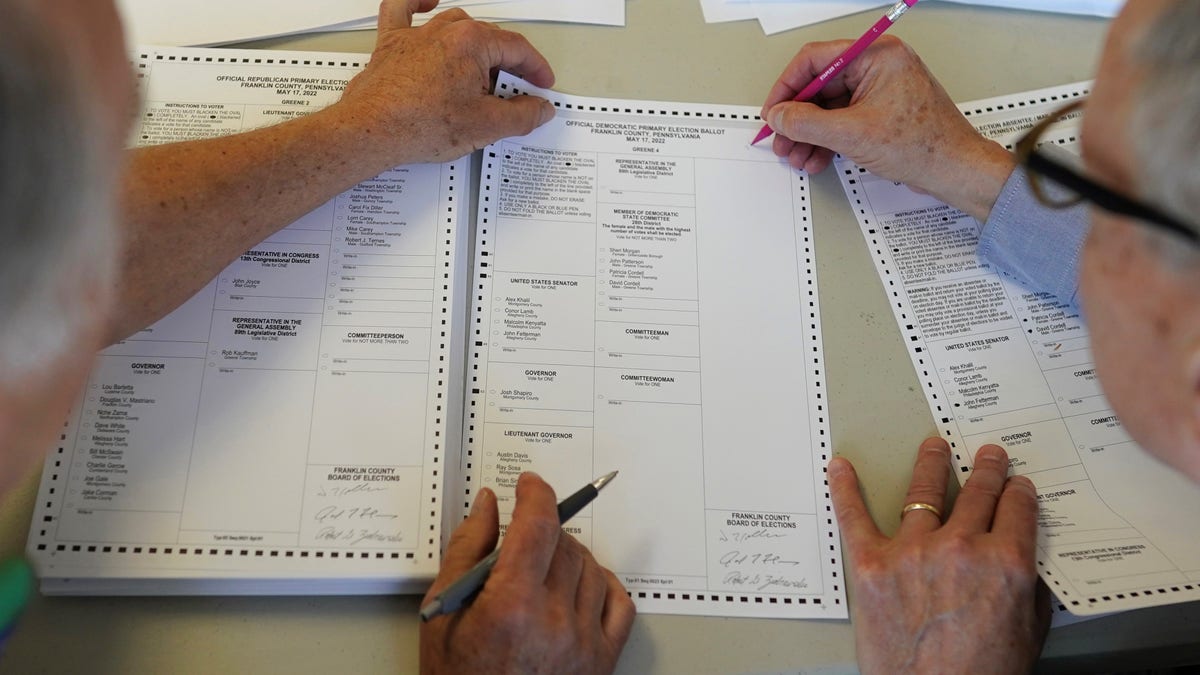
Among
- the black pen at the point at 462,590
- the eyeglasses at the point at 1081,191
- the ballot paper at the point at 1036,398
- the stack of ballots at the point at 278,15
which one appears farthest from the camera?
the stack of ballots at the point at 278,15

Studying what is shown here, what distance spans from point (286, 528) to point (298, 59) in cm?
57

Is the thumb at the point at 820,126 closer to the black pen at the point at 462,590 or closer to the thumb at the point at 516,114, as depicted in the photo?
the thumb at the point at 516,114

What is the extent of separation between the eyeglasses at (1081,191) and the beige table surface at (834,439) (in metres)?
0.33

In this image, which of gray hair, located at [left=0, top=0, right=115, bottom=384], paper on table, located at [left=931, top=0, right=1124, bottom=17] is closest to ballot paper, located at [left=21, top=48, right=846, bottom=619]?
gray hair, located at [left=0, top=0, right=115, bottom=384]

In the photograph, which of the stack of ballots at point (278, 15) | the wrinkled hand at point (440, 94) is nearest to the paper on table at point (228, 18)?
the stack of ballots at point (278, 15)

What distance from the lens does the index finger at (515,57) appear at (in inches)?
37.8

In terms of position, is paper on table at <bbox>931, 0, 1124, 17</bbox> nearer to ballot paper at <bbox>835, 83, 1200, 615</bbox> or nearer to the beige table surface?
the beige table surface

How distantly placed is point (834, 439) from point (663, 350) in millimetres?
200

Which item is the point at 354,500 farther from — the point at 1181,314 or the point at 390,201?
the point at 1181,314

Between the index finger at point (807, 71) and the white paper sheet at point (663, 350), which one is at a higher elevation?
the index finger at point (807, 71)

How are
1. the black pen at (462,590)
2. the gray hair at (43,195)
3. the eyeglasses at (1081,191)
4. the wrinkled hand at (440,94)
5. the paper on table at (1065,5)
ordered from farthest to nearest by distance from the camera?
the paper on table at (1065,5), the wrinkled hand at (440,94), the black pen at (462,590), the eyeglasses at (1081,191), the gray hair at (43,195)

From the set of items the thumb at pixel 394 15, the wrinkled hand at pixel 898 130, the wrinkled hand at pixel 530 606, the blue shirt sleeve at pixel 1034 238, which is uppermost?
the thumb at pixel 394 15
